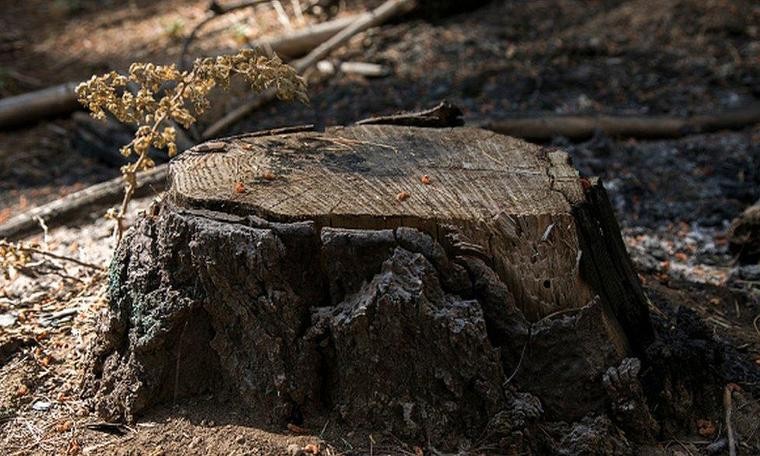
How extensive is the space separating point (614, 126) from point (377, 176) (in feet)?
10.5

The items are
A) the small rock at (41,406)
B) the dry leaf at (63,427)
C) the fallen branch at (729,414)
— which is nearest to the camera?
Result: the fallen branch at (729,414)

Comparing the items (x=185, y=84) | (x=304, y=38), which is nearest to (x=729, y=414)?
(x=185, y=84)

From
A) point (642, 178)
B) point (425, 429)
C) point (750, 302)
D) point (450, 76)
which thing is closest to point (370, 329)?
point (425, 429)

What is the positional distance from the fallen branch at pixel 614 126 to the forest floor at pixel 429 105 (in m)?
0.08

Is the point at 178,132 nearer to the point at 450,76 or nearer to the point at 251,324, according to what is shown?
the point at 450,76

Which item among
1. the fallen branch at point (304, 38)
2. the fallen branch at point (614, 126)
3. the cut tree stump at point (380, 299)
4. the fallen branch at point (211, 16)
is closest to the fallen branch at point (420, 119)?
the cut tree stump at point (380, 299)

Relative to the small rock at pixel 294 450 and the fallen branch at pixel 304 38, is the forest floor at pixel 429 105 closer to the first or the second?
the small rock at pixel 294 450

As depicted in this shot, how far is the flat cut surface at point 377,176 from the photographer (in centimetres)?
237

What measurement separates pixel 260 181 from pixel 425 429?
81 cm

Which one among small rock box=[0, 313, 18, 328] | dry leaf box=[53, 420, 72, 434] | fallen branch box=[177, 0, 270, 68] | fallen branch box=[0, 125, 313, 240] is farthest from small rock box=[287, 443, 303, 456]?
fallen branch box=[177, 0, 270, 68]

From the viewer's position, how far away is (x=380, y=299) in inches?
88.0

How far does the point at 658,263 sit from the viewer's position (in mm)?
3889

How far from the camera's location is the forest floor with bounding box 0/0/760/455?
2.59 meters

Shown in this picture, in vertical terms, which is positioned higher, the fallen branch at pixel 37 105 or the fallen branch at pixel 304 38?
the fallen branch at pixel 37 105
